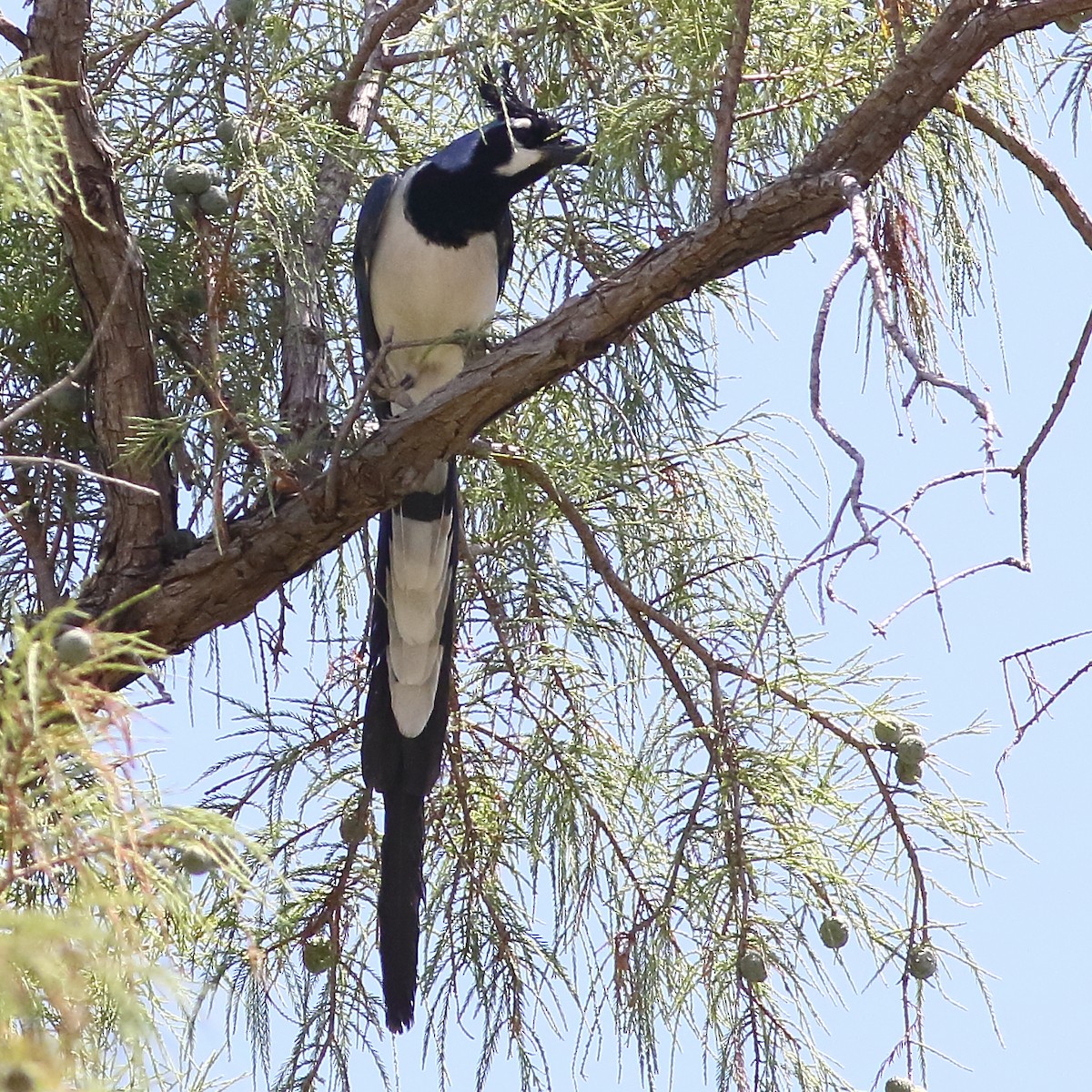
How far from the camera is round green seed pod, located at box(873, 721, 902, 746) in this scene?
5.66ft

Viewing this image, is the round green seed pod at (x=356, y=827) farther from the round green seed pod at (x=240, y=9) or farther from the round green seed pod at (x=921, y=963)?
the round green seed pod at (x=240, y=9)

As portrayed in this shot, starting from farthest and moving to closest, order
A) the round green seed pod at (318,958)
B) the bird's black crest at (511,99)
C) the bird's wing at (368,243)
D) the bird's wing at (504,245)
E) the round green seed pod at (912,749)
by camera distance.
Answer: the bird's wing at (504,245)
the bird's wing at (368,243)
the bird's black crest at (511,99)
the round green seed pod at (318,958)
the round green seed pod at (912,749)

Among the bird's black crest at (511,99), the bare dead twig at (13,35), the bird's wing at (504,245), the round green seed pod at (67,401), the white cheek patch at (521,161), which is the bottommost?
the round green seed pod at (67,401)

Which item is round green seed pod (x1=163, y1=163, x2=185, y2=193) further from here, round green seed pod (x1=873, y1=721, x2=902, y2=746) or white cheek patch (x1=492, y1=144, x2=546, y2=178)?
round green seed pod (x1=873, y1=721, x2=902, y2=746)

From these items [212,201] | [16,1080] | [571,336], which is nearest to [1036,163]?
[571,336]

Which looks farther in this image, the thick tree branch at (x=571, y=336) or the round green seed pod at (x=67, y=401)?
the round green seed pod at (x=67, y=401)

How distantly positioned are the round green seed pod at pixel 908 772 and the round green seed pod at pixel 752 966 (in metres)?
0.26

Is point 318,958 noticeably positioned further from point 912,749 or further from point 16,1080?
point 16,1080

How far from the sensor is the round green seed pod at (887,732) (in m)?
1.73

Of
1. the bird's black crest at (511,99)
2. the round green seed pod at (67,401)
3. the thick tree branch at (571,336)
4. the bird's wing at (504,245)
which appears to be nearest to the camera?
the thick tree branch at (571,336)

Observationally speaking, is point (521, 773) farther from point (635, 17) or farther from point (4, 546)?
point (635, 17)

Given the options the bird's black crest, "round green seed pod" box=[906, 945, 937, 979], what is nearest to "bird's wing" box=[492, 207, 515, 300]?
the bird's black crest

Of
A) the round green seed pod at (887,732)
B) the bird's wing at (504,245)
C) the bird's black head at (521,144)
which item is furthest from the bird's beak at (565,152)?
the round green seed pod at (887,732)

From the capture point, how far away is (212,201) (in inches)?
68.9
